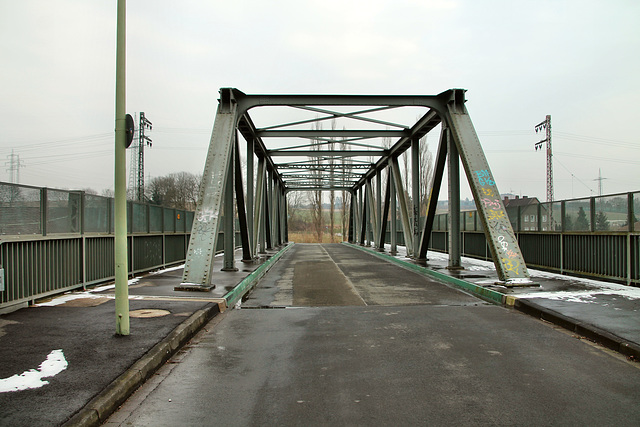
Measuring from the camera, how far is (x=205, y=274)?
9992mm

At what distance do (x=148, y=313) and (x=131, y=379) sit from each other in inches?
120

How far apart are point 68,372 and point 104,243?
6.88 metres

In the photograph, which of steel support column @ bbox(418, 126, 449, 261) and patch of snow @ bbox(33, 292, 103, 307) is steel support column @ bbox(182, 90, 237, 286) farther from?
steel support column @ bbox(418, 126, 449, 261)

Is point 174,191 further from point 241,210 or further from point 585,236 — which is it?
point 585,236

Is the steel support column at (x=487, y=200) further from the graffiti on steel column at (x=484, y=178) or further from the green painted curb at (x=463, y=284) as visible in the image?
the green painted curb at (x=463, y=284)

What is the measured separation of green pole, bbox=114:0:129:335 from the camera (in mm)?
5730

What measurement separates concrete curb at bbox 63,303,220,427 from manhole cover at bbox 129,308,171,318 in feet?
2.14

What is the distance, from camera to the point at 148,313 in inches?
284

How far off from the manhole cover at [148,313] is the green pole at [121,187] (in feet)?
4.32

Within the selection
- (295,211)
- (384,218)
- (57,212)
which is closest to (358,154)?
(384,218)

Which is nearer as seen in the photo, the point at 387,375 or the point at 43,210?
the point at 387,375

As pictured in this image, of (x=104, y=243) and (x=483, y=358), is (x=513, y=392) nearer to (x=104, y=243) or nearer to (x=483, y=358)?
(x=483, y=358)

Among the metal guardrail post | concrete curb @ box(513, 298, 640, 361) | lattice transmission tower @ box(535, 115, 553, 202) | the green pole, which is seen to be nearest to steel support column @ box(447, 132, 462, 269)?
concrete curb @ box(513, 298, 640, 361)

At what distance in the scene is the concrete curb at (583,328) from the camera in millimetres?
5393
